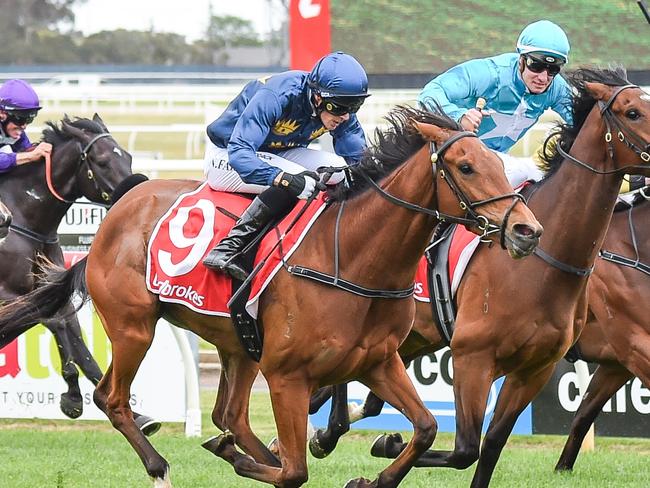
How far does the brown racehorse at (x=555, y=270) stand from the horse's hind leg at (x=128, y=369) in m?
1.21

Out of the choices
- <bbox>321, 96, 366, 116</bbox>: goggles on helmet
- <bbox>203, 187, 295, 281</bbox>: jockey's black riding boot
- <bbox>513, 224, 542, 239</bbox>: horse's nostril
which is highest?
<bbox>321, 96, 366, 116</bbox>: goggles on helmet

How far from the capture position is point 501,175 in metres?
4.31

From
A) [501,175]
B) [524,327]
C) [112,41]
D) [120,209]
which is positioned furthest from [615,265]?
[112,41]

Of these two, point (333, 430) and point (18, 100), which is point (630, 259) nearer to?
point (333, 430)

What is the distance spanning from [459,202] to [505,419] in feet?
4.63

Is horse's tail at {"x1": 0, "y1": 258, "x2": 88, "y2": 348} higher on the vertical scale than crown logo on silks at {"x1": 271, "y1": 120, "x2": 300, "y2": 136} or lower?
lower

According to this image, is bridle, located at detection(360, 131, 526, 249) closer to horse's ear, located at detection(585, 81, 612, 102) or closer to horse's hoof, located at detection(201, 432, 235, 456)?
horse's ear, located at detection(585, 81, 612, 102)

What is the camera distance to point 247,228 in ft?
16.4

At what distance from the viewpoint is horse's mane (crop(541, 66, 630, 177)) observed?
5203 millimetres

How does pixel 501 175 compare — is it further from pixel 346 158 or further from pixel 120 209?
pixel 120 209

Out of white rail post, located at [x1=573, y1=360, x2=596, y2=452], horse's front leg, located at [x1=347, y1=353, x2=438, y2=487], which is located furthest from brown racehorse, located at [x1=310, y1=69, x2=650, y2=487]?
white rail post, located at [x1=573, y1=360, x2=596, y2=452]

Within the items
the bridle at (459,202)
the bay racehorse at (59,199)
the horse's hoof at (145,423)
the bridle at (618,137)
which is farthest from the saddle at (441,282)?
the bay racehorse at (59,199)

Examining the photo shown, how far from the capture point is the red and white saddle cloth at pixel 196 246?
5012 millimetres

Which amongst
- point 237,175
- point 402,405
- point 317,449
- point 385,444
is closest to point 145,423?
point 317,449
